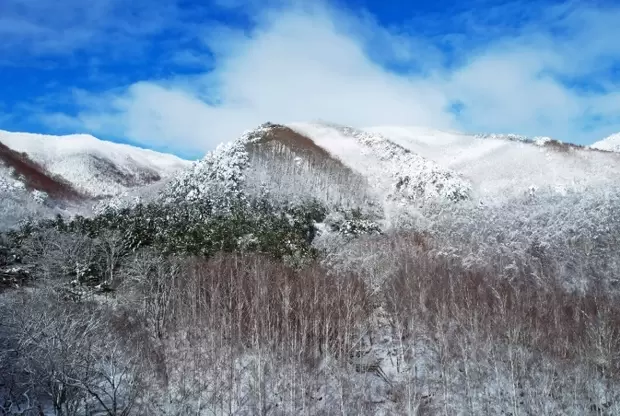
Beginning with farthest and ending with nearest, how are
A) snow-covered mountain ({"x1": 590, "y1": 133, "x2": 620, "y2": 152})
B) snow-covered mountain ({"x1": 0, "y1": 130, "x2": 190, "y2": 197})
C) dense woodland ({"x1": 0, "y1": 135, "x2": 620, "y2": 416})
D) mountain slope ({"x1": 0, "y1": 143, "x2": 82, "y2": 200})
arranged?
snow-covered mountain ({"x1": 0, "y1": 130, "x2": 190, "y2": 197}) < snow-covered mountain ({"x1": 590, "y1": 133, "x2": 620, "y2": 152}) < mountain slope ({"x1": 0, "y1": 143, "x2": 82, "y2": 200}) < dense woodland ({"x1": 0, "y1": 135, "x2": 620, "y2": 416})

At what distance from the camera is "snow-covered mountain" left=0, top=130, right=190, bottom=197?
365ft

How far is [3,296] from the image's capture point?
3791 centimetres

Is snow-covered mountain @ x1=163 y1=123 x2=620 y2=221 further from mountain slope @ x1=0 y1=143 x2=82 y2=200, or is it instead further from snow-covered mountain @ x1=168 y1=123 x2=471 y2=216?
mountain slope @ x1=0 y1=143 x2=82 y2=200

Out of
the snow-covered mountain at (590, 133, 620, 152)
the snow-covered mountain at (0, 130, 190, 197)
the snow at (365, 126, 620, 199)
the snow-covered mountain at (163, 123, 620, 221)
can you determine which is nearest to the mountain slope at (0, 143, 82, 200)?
the snow-covered mountain at (0, 130, 190, 197)

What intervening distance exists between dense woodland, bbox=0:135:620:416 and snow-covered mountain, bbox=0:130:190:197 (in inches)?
2347

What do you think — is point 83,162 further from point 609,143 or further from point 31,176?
point 609,143

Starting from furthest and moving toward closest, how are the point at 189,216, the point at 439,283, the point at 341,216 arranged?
1. the point at 341,216
2. the point at 189,216
3. the point at 439,283

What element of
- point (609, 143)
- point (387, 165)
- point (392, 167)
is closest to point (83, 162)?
point (387, 165)

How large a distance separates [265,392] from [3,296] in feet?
69.5

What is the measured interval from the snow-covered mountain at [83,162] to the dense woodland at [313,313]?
59.6 metres

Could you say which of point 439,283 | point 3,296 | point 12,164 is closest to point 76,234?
point 3,296

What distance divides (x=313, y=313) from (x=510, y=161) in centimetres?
4943

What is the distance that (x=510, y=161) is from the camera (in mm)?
74000

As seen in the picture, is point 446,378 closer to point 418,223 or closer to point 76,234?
point 418,223
